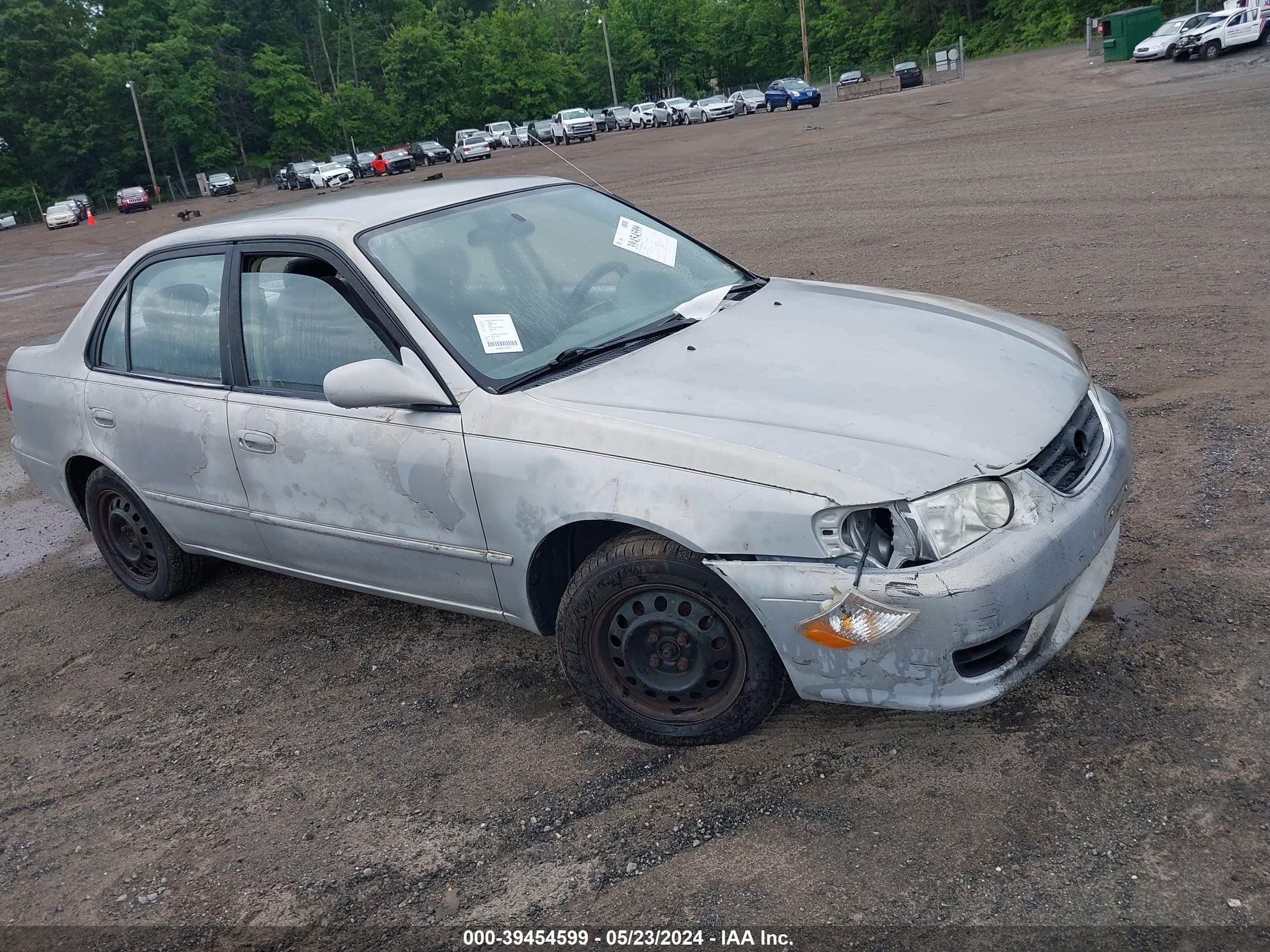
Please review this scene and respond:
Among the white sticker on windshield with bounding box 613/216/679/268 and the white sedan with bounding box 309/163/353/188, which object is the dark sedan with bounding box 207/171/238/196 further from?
the white sticker on windshield with bounding box 613/216/679/268

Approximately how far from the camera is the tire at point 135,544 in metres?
4.66

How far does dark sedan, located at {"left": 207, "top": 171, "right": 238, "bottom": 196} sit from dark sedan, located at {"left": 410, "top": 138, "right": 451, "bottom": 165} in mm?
13602

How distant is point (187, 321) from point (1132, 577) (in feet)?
12.3

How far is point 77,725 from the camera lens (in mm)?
3939

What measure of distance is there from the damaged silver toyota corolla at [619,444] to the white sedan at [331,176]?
44450 millimetres

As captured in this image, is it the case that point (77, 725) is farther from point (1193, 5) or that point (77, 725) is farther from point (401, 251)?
point (1193, 5)

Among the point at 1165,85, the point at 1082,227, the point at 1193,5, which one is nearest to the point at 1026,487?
the point at 1082,227

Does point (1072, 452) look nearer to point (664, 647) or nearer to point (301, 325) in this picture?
point (664, 647)

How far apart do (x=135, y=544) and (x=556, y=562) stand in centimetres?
255

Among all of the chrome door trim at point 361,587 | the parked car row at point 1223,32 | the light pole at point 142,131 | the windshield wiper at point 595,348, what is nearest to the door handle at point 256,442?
the chrome door trim at point 361,587

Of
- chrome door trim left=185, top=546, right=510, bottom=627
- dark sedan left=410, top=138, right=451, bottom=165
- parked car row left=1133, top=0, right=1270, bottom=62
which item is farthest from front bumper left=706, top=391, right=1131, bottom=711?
dark sedan left=410, top=138, right=451, bottom=165

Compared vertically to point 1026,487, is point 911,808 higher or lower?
lower

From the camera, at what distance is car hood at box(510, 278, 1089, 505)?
2781mm

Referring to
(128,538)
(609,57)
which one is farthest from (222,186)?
(128,538)
